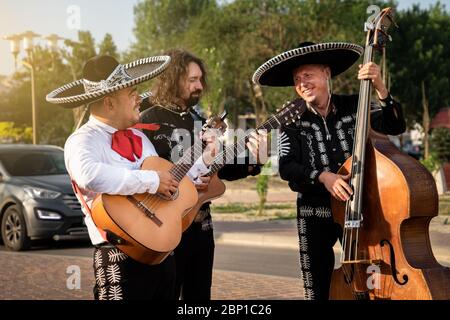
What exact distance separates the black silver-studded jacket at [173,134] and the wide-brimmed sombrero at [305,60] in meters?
0.50

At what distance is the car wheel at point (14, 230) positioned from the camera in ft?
36.7

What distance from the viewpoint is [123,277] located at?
3453 millimetres

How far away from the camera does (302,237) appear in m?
4.16

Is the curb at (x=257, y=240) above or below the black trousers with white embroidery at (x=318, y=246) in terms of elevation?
below

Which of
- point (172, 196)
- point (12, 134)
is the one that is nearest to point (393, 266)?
point (172, 196)

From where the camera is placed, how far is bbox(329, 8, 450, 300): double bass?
3441mm

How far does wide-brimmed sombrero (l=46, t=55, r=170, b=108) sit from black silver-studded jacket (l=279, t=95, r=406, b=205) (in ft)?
2.94

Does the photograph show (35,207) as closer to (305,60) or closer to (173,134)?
(173,134)

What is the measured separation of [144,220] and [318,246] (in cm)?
115

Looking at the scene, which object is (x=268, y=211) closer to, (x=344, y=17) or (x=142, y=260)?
(x=142, y=260)

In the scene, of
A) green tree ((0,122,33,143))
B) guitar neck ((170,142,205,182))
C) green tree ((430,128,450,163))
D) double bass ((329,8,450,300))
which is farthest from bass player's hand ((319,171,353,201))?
green tree ((0,122,33,143))

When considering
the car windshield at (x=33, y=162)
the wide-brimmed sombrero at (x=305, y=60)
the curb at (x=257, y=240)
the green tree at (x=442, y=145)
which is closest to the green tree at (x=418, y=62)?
the green tree at (x=442, y=145)

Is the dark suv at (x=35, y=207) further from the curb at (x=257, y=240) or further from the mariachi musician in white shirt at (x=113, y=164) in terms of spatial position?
the mariachi musician in white shirt at (x=113, y=164)
